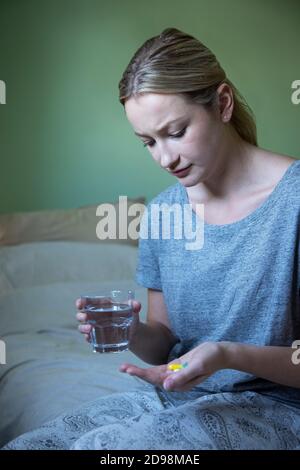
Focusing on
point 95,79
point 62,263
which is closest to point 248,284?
point 62,263

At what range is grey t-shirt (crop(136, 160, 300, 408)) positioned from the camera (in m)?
0.97

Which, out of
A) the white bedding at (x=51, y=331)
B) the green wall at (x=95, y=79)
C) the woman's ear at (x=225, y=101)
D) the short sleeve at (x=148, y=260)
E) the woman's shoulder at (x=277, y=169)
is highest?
the green wall at (x=95, y=79)

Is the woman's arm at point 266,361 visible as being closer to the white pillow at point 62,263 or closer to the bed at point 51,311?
the bed at point 51,311

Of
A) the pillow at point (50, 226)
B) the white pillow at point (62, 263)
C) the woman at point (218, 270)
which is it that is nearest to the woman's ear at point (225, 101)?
the woman at point (218, 270)

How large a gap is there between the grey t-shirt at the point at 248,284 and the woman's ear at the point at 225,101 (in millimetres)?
149

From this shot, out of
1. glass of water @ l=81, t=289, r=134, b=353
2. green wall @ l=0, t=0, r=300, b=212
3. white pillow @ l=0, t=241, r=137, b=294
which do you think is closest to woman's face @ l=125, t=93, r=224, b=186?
glass of water @ l=81, t=289, r=134, b=353

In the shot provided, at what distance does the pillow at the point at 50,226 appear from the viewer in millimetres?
2307

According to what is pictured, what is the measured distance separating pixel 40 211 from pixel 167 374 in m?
1.62

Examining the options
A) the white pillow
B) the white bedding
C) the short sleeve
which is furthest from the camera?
the white pillow

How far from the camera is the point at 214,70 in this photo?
105 cm

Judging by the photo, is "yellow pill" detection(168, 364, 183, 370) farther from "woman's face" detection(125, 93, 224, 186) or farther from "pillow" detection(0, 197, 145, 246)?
"pillow" detection(0, 197, 145, 246)

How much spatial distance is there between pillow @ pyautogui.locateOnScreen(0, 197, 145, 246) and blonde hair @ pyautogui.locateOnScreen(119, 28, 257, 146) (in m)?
1.32

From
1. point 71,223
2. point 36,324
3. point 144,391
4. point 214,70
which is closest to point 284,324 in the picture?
point 144,391

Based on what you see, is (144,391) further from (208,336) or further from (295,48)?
(295,48)
